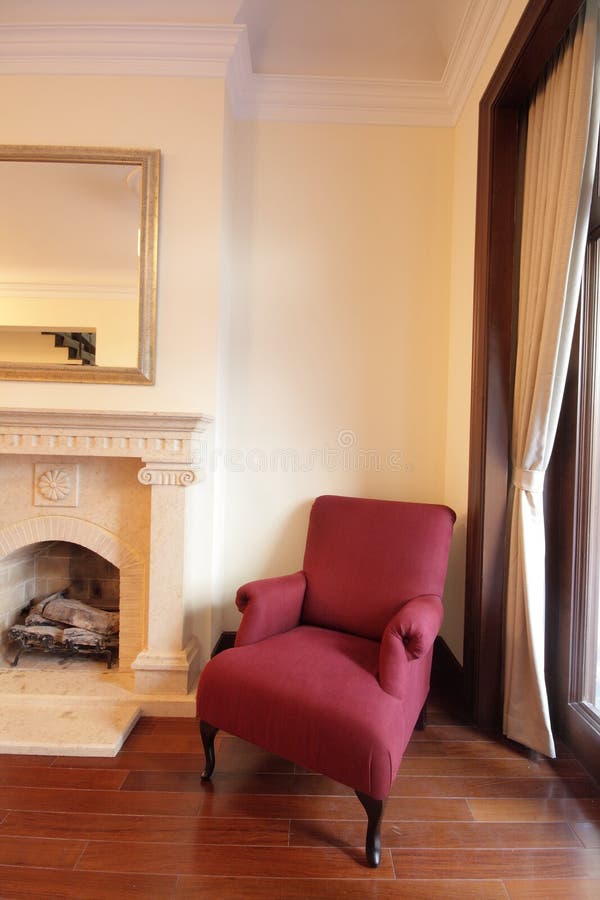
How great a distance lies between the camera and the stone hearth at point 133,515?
1999mm

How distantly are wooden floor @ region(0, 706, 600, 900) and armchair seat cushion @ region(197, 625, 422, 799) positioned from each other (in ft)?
0.81

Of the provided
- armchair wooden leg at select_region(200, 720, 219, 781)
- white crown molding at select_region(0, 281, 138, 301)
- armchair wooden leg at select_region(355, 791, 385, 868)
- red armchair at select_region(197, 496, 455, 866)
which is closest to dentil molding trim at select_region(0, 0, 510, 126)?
white crown molding at select_region(0, 281, 138, 301)

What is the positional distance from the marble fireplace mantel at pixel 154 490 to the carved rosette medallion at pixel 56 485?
0.10 ft

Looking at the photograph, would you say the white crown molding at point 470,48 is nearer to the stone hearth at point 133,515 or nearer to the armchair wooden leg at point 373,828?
the stone hearth at point 133,515

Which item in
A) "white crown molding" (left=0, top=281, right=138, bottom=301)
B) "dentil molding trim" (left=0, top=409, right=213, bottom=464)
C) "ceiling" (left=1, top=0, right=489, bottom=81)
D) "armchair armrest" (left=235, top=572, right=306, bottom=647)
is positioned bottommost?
"armchair armrest" (left=235, top=572, right=306, bottom=647)

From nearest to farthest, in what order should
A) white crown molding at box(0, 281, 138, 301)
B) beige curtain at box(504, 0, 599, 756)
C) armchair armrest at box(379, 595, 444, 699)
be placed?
1. armchair armrest at box(379, 595, 444, 699)
2. beige curtain at box(504, 0, 599, 756)
3. white crown molding at box(0, 281, 138, 301)

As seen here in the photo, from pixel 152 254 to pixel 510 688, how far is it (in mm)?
2445

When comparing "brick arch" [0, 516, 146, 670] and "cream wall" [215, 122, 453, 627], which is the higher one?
"cream wall" [215, 122, 453, 627]

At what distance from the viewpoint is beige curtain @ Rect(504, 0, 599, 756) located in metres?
1.57

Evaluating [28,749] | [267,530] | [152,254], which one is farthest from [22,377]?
[28,749]

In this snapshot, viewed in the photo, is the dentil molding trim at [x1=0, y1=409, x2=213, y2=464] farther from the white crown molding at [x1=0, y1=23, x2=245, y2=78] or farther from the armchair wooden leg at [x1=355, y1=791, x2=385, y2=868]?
the white crown molding at [x1=0, y1=23, x2=245, y2=78]

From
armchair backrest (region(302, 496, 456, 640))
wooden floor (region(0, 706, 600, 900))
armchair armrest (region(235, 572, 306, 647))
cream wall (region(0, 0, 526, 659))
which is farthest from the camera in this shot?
cream wall (region(0, 0, 526, 659))

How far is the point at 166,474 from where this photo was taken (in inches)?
79.4

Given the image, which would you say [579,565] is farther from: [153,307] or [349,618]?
[153,307]
